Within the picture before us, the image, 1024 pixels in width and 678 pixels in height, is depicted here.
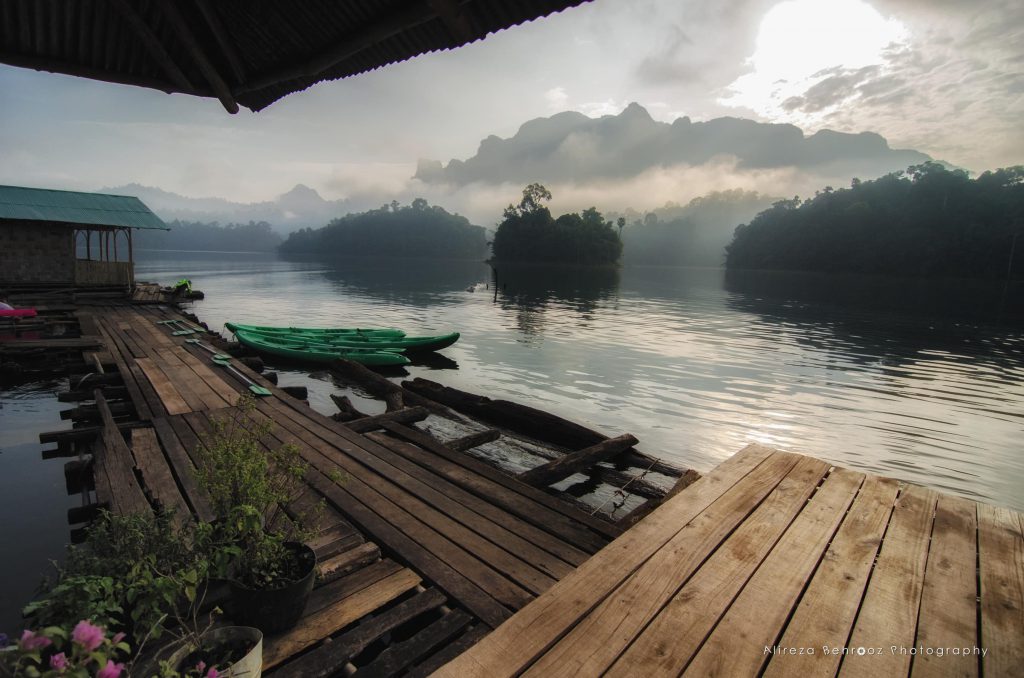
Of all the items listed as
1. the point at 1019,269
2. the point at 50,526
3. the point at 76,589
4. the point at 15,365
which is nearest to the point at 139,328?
the point at 15,365

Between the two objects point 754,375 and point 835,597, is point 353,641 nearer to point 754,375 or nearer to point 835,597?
point 835,597

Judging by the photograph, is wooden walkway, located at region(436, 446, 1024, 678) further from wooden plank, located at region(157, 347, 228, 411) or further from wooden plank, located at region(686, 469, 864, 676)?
wooden plank, located at region(157, 347, 228, 411)

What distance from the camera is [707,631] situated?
250 centimetres

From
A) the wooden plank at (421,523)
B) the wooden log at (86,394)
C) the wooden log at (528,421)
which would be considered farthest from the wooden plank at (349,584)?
the wooden log at (86,394)

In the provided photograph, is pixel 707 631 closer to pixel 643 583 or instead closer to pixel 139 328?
pixel 643 583

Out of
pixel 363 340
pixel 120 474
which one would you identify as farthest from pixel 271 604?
pixel 363 340

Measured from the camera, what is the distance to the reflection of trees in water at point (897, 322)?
25.6 m

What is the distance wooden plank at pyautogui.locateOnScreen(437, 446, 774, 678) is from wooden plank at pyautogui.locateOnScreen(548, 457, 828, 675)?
0.06 meters

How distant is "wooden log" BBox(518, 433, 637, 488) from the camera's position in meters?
6.81

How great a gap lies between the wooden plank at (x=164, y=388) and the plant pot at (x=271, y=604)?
5873 mm

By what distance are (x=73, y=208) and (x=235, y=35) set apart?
27497mm

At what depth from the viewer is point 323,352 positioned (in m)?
17.3

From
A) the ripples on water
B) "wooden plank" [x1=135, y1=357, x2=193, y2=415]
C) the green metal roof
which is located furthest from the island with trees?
"wooden plank" [x1=135, y1=357, x2=193, y2=415]

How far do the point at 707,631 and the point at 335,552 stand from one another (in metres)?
2.89
